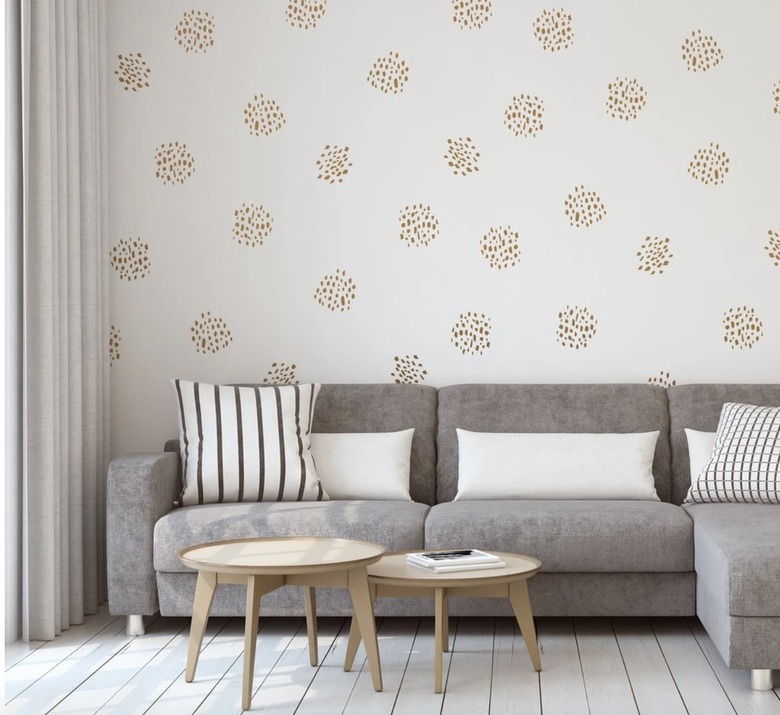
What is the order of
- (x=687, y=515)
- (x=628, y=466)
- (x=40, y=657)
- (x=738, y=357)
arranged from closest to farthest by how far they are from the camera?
(x=40, y=657) < (x=687, y=515) < (x=628, y=466) < (x=738, y=357)

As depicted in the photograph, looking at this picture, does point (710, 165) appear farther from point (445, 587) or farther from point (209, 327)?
point (445, 587)

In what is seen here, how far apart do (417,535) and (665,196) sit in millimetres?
1909

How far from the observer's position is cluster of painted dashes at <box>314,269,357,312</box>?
425cm

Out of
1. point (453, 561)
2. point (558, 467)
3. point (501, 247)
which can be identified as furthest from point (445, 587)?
point (501, 247)

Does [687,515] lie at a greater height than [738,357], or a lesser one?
lesser

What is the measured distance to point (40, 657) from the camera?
3.14 metres

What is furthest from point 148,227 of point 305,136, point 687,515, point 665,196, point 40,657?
point 687,515

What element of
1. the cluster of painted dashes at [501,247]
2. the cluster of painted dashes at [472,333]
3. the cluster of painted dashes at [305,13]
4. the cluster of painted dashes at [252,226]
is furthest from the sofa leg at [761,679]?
the cluster of painted dashes at [305,13]

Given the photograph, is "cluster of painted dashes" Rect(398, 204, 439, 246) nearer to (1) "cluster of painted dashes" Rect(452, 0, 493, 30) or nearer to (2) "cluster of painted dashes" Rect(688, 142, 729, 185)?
(1) "cluster of painted dashes" Rect(452, 0, 493, 30)

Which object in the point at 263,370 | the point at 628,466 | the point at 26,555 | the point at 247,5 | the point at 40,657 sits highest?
the point at 247,5

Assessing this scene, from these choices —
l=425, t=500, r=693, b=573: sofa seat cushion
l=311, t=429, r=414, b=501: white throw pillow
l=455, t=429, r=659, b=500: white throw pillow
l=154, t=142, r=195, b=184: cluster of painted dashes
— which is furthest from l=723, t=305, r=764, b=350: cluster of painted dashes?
l=154, t=142, r=195, b=184: cluster of painted dashes

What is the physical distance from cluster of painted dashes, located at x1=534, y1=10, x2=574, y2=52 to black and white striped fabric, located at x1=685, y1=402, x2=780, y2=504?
176 cm

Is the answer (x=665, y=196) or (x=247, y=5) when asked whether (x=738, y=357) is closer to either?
(x=665, y=196)

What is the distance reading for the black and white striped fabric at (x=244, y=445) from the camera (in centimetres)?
363
